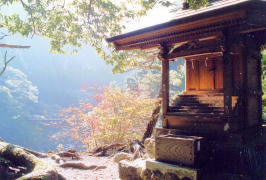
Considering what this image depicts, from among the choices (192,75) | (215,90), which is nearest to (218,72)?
(215,90)

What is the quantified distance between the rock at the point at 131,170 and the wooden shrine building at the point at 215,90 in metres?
0.58

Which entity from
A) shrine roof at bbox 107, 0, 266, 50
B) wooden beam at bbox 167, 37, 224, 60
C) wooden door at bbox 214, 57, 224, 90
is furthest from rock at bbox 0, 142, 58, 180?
wooden door at bbox 214, 57, 224, 90

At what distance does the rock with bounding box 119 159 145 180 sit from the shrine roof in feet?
9.93

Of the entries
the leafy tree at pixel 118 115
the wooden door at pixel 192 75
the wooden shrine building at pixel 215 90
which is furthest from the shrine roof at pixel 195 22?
the leafy tree at pixel 118 115

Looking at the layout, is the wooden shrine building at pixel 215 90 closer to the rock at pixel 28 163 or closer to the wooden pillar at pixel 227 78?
the wooden pillar at pixel 227 78

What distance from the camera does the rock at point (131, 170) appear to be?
5.39 m

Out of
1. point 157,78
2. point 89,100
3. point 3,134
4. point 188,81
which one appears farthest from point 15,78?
point 188,81

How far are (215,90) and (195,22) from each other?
251cm

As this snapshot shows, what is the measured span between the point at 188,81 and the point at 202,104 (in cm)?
148

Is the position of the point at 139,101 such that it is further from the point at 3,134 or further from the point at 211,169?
the point at 3,134

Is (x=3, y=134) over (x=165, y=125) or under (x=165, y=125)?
under

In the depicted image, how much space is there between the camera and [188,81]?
7453 mm

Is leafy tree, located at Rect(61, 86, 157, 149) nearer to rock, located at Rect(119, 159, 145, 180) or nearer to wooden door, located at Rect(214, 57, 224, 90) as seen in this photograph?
wooden door, located at Rect(214, 57, 224, 90)

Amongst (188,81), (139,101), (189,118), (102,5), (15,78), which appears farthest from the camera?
(15,78)
